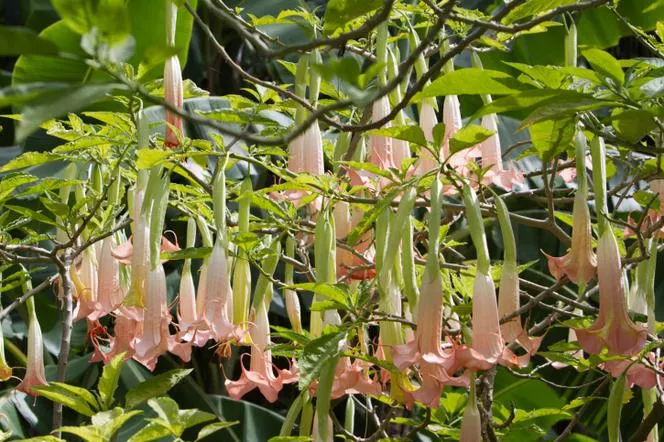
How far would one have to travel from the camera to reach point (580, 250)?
95cm

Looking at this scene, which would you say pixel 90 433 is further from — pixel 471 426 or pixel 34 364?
pixel 34 364

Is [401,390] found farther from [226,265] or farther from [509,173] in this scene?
[509,173]

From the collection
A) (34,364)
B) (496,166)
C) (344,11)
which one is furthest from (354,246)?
(34,364)

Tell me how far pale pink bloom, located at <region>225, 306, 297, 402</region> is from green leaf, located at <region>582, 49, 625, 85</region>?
0.53 meters

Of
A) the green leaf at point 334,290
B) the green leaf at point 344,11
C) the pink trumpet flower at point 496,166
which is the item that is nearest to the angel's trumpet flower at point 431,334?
the green leaf at point 334,290

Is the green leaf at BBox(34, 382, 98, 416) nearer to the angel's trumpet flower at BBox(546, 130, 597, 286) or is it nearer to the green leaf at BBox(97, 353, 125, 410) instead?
the green leaf at BBox(97, 353, 125, 410)

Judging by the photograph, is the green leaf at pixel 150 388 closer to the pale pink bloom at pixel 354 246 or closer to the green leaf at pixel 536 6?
the pale pink bloom at pixel 354 246

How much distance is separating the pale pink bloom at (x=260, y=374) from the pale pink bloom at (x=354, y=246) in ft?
0.40

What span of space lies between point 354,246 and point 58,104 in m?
0.76

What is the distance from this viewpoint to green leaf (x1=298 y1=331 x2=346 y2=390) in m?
0.88


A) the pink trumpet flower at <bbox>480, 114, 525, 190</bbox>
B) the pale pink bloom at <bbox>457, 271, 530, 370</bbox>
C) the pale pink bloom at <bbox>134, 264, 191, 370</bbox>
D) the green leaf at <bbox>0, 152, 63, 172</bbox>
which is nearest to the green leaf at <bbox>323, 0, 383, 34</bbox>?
the pale pink bloom at <bbox>457, 271, 530, 370</bbox>

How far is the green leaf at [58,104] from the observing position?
38cm

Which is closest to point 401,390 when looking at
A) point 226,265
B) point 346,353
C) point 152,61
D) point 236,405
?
point 346,353

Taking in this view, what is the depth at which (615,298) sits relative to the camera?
87cm
